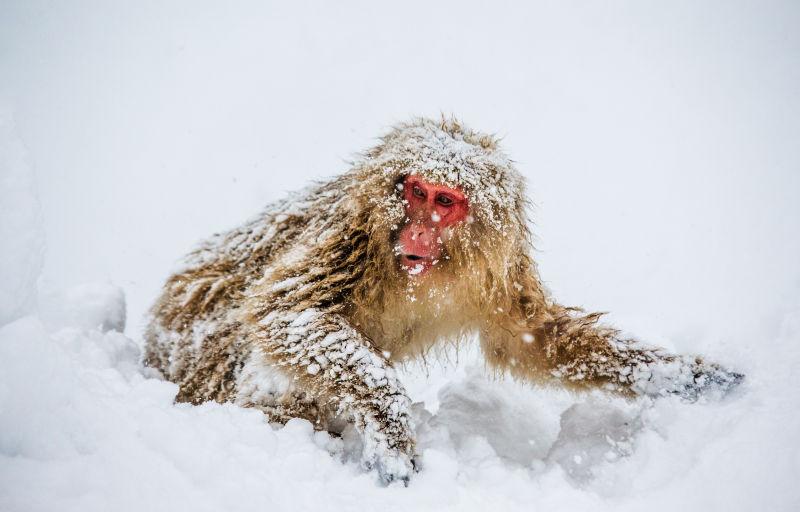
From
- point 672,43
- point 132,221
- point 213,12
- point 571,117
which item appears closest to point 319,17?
point 213,12

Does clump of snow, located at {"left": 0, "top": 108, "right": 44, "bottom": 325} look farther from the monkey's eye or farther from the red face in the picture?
the monkey's eye

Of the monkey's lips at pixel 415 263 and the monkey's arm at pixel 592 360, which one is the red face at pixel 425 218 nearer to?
the monkey's lips at pixel 415 263

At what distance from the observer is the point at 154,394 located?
Answer: 140 cm

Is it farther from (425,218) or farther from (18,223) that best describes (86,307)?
(425,218)

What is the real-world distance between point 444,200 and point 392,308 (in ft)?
1.91

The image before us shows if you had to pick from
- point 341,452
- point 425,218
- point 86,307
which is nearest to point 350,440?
point 341,452

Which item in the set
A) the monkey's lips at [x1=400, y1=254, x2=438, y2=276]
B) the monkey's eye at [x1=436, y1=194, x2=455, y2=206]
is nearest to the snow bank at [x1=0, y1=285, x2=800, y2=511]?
the monkey's lips at [x1=400, y1=254, x2=438, y2=276]

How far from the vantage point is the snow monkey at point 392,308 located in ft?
5.95

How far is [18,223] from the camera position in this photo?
1197mm

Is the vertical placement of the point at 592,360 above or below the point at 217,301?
above

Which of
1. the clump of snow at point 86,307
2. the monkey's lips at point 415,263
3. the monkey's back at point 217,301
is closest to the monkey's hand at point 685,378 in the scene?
the monkey's lips at point 415,263

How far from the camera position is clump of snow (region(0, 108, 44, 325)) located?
1148 millimetres

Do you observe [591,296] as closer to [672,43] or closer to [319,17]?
[672,43]

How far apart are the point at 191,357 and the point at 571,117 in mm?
26303
